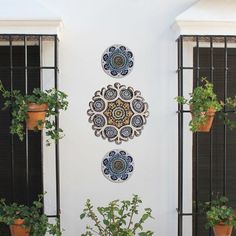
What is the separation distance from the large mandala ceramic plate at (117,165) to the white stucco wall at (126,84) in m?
0.04

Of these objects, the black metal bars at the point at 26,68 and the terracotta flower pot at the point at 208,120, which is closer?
the terracotta flower pot at the point at 208,120

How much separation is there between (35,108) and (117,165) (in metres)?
0.85

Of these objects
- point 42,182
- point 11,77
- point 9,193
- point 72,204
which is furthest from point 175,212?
point 11,77

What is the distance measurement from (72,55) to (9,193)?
125cm

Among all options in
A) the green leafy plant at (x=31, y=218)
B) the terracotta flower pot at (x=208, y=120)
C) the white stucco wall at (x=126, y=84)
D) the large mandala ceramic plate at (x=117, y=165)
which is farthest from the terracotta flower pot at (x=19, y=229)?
the terracotta flower pot at (x=208, y=120)

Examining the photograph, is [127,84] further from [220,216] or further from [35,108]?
[220,216]

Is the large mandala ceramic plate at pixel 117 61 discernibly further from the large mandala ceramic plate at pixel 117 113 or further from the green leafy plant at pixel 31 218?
the green leafy plant at pixel 31 218

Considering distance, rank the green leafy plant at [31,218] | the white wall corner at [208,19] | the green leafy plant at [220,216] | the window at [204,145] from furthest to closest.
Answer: the window at [204,145]
the white wall corner at [208,19]
the green leafy plant at [220,216]
the green leafy plant at [31,218]

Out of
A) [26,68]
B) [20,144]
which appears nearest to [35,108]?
[26,68]

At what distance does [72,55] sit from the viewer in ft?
12.6

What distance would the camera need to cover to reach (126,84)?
12.8 ft

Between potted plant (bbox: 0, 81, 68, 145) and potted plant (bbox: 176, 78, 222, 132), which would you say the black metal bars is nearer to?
potted plant (bbox: 0, 81, 68, 145)

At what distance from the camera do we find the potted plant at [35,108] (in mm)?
3490

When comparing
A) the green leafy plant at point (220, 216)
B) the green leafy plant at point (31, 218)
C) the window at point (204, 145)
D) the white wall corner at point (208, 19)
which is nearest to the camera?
the green leafy plant at point (31, 218)
